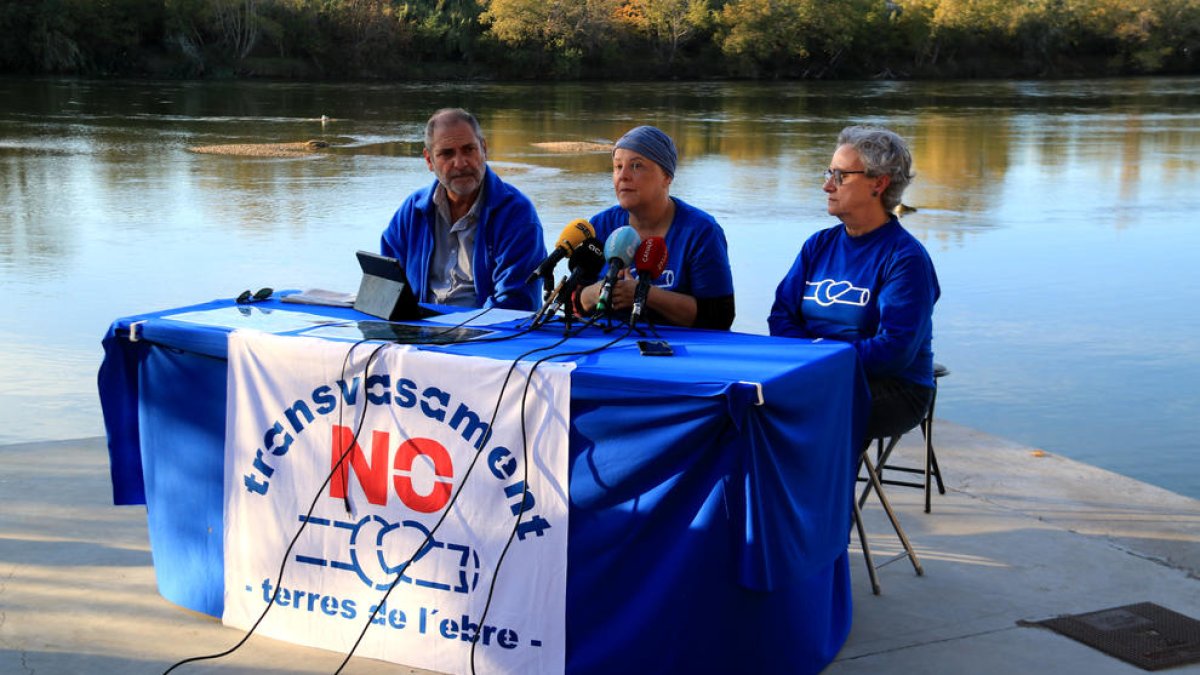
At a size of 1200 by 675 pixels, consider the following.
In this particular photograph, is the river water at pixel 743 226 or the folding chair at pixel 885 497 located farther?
the river water at pixel 743 226

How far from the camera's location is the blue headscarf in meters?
4.29

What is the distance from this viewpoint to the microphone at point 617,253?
3684 mm

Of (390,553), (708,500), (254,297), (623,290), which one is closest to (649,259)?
(623,290)

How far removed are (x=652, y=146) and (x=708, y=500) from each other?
1.52m

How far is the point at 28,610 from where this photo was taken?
4020mm

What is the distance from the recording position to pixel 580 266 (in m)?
3.77

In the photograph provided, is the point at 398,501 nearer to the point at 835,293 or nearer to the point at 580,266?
the point at 580,266

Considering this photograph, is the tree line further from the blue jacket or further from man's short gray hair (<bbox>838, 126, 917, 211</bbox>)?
man's short gray hair (<bbox>838, 126, 917, 211</bbox>)

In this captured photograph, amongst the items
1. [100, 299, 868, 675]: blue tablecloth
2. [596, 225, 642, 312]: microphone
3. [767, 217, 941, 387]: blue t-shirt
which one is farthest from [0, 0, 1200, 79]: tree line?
[100, 299, 868, 675]: blue tablecloth

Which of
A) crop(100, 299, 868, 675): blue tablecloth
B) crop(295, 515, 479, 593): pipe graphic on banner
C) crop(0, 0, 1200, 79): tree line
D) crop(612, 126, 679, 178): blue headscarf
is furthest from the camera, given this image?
crop(0, 0, 1200, 79): tree line

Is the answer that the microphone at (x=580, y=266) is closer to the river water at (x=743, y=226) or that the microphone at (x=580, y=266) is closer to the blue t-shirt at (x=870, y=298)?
the blue t-shirt at (x=870, y=298)

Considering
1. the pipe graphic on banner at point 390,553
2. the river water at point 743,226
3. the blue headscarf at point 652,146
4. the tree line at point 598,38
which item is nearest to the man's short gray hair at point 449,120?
the blue headscarf at point 652,146

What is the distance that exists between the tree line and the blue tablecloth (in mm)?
56179

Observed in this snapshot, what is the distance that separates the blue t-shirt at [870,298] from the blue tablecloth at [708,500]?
320 mm
